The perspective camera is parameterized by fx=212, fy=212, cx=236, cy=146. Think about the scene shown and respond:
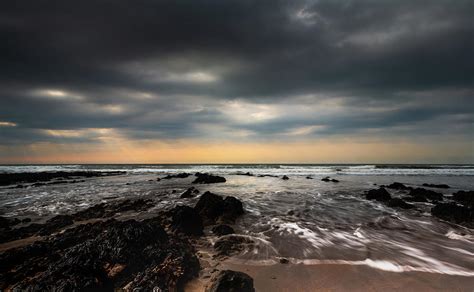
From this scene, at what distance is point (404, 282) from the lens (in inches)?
141

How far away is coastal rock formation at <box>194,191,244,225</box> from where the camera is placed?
24.7 ft

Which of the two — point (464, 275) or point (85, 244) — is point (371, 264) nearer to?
point (464, 275)

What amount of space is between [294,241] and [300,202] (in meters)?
5.46

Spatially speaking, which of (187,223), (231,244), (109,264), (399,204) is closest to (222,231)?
(231,244)

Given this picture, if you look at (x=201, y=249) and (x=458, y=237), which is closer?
(x=201, y=249)

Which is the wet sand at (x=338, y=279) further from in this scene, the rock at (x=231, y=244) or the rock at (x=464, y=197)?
the rock at (x=464, y=197)

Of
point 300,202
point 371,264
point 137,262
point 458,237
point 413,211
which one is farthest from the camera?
point 300,202

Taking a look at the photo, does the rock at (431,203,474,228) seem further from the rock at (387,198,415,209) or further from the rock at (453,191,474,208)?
the rock at (453,191,474,208)

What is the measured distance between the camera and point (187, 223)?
6.11 meters

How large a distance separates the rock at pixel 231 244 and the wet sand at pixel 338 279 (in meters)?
0.65

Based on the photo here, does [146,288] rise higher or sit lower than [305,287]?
higher

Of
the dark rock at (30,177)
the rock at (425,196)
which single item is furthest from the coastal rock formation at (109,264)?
the dark rock at (30,177)

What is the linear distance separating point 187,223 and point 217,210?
207 centimetres

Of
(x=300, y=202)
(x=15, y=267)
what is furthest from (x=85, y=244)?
(x=300, y=202)
